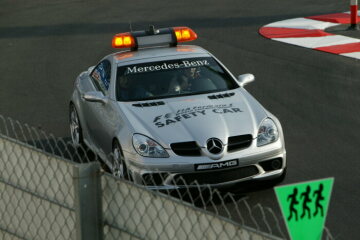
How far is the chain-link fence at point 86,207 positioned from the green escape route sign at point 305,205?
17 cm

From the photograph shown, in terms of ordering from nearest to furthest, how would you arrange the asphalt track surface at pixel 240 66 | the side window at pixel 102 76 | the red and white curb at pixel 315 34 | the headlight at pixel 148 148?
the headlight at pixel 148 148
the asphalt track surface at pixel 240 66
the side window at pixel 102 76
the red and white curb at pixel 315 34

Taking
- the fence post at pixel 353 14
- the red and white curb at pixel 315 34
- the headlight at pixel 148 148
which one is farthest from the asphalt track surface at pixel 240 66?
the fence post at pixel 353 14

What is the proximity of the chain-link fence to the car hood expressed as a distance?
333cm

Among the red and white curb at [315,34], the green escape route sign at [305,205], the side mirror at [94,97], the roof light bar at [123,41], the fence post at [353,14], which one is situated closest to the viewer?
the green escape route sign at [305,205]

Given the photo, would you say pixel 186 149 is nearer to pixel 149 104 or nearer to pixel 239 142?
pixel 239 142

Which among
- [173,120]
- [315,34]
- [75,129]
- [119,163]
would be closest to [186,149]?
[173,120]

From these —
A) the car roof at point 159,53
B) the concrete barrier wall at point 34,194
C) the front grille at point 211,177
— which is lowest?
the front grille at point 211,177

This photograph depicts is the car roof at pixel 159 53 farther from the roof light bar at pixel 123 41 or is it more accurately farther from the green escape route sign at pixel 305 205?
the green escape route sign at pixel 305 205

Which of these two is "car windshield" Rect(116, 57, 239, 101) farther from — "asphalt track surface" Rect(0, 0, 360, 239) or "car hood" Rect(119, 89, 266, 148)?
"asphalt track surface" Rect(0, 0, 360, 239)

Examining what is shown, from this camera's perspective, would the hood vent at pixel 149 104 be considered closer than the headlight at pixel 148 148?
No

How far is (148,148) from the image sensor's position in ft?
29.6

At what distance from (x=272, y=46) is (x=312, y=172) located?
7.35 meters

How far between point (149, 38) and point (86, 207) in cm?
652

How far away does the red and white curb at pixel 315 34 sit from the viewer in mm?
16484
